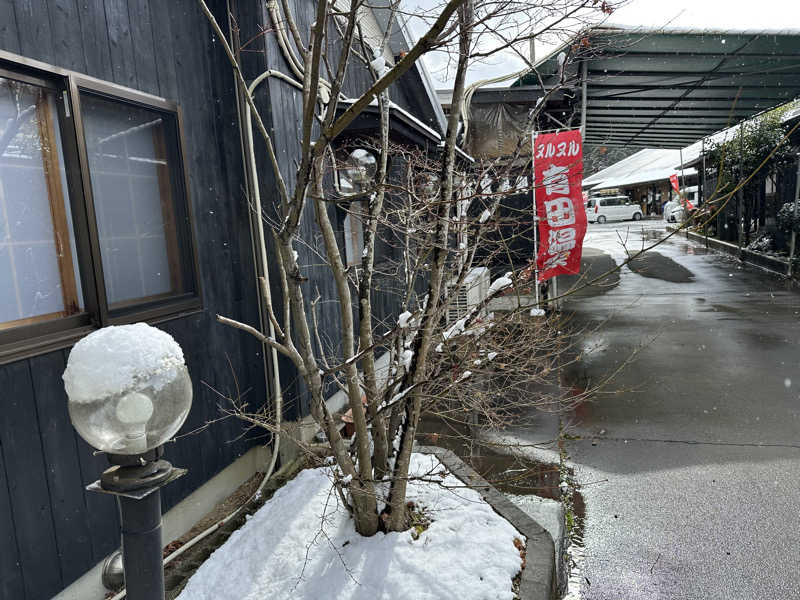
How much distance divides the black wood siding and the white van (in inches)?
1687

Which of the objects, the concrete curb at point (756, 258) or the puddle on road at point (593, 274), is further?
the concrete curb at point (756, 258)

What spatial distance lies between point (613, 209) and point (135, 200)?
149 feet

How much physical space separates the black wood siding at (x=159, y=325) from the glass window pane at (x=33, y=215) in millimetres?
271

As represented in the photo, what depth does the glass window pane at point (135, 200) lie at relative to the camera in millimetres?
3664

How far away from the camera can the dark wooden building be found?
2.98m

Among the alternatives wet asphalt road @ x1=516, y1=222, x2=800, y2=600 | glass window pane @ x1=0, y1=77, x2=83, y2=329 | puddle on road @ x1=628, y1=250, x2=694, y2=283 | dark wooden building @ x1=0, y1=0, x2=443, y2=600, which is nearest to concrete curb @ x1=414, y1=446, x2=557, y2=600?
wet asphalt road @ x1=516, y1=222, x2=800, y2=600

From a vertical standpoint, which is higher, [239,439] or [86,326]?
[86,326]

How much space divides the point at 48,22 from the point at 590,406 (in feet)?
20.6

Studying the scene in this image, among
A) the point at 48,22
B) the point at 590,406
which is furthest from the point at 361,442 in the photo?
the point at 590,406

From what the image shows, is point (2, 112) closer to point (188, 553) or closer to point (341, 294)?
point (341, 294)

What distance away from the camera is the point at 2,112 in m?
2.96

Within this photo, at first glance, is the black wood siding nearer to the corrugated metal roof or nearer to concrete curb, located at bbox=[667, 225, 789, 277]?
concrete curb, located at bbox=[667, 225, 789, 277]

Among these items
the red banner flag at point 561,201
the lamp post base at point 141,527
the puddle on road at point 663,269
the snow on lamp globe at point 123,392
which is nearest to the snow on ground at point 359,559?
the lamp post base at point 141,527

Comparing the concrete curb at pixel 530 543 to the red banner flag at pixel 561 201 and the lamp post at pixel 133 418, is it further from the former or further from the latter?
the red banner flag at pixel 561 201
